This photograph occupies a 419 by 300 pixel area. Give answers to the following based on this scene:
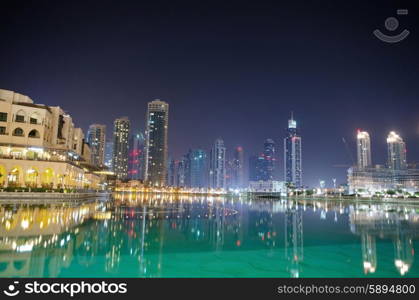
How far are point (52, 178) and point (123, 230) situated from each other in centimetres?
4920

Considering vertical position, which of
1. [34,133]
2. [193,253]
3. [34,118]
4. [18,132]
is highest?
[34,118]

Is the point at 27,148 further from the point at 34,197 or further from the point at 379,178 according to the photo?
the point at 379,178

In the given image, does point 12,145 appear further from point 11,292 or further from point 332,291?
point 332,291

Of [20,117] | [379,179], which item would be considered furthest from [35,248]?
[379,179]

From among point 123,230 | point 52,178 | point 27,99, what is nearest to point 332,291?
point 123,230

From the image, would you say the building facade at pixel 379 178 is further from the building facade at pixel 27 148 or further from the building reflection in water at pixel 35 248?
the building reflection in water at pixel 35 248

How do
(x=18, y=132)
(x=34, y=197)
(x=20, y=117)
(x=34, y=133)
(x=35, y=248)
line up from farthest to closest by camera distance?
1. (x=34, y=133)
2. (x=20, y=117)
3. (x=18, y=132)
4. (x=34, y=197)
5. (x=35, y=248)

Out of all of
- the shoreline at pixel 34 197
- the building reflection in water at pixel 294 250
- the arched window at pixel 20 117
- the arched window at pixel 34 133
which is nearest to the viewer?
the building reflection in water at pixel 294 250

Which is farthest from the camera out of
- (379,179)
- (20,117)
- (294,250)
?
(379,179)

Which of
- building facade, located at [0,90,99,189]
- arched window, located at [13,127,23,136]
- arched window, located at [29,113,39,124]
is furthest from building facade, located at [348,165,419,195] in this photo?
arched window, located at [13,127,23,136]

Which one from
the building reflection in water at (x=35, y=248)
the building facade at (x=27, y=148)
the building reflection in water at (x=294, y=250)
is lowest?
the building reflection in water at (x=294, y=250)

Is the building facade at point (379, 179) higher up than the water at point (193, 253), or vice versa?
the building facade at point (379, 179)

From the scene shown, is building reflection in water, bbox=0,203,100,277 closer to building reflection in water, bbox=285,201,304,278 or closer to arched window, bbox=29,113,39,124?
building reflection in water, bbox=285,201,304,278

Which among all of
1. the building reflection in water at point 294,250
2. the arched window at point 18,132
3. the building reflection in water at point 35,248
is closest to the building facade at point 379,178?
the arched window at point 18,132
